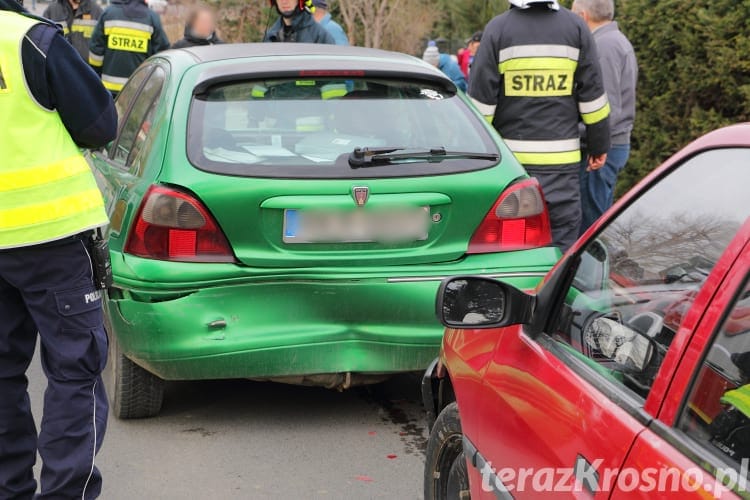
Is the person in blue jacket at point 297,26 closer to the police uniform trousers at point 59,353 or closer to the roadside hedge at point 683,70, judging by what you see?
the roadside hedge at point 683,70

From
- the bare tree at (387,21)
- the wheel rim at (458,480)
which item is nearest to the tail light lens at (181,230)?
the wheel rim at (458,480)

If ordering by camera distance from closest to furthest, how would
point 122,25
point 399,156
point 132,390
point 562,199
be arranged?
point 399,156 → point 132,390 → point 562,199 → point 122,25

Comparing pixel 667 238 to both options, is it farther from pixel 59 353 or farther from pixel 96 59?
pixel 96 59

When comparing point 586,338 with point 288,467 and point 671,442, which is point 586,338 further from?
point 288,467

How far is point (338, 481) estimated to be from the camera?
416 cm

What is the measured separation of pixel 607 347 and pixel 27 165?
74.1 inches

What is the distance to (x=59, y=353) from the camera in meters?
3.41

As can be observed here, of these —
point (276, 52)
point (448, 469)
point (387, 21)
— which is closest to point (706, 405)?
point (448, 469)

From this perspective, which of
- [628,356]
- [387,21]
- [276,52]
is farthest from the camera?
[387,21]

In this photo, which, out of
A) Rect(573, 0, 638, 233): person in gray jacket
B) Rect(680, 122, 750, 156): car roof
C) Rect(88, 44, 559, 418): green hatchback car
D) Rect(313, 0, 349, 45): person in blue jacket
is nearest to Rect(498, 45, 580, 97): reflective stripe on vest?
Rect(573, 0, 638, 233): person in gray jacket

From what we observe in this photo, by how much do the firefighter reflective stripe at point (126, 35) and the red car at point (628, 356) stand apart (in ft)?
25.3

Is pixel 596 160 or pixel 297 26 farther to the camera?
pixel 297 26

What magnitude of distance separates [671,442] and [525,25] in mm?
→ 4398

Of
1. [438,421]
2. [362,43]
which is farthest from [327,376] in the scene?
[362,43]
